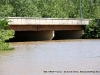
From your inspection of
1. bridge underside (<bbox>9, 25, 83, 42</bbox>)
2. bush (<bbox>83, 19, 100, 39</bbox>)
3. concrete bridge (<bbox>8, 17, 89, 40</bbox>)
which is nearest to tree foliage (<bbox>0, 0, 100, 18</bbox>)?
bridge underside (<bbox>9, 25, 83, 42</bbox>)

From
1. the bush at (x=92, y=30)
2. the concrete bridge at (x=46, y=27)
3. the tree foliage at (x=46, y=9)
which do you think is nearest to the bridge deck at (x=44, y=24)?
the concrete bridge at (x=46, y=27)

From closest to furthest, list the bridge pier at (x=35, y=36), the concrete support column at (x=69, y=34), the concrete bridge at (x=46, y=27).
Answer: the concrete bridge at (x=46, y=27) → the bridge pier at (x=35, y=36) → the concrete support column at (x=69, y=34)

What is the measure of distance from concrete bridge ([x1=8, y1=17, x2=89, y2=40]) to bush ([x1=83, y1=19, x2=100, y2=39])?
3.23 feet

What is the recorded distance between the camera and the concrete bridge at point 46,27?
178 ft

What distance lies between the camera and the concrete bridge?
178 feet

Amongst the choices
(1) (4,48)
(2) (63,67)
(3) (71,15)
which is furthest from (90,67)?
(3) (71,15)

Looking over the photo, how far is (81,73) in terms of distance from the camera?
62.7 feet

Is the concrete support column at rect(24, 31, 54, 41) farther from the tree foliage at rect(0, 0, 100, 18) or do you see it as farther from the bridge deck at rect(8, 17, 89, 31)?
the tree foliage at rect(0, 0, 100, 18)

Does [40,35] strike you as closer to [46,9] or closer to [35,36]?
[35,36]

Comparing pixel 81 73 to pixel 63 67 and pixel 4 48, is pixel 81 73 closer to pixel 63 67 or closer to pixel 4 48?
pixel 63 67

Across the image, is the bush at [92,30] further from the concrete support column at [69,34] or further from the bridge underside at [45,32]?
the concrete support column at [69,34]

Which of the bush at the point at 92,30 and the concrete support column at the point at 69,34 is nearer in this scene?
the bush at the point at 92,30

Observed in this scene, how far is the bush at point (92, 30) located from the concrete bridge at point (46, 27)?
985 mm

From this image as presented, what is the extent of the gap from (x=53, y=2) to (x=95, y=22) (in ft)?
78.8
